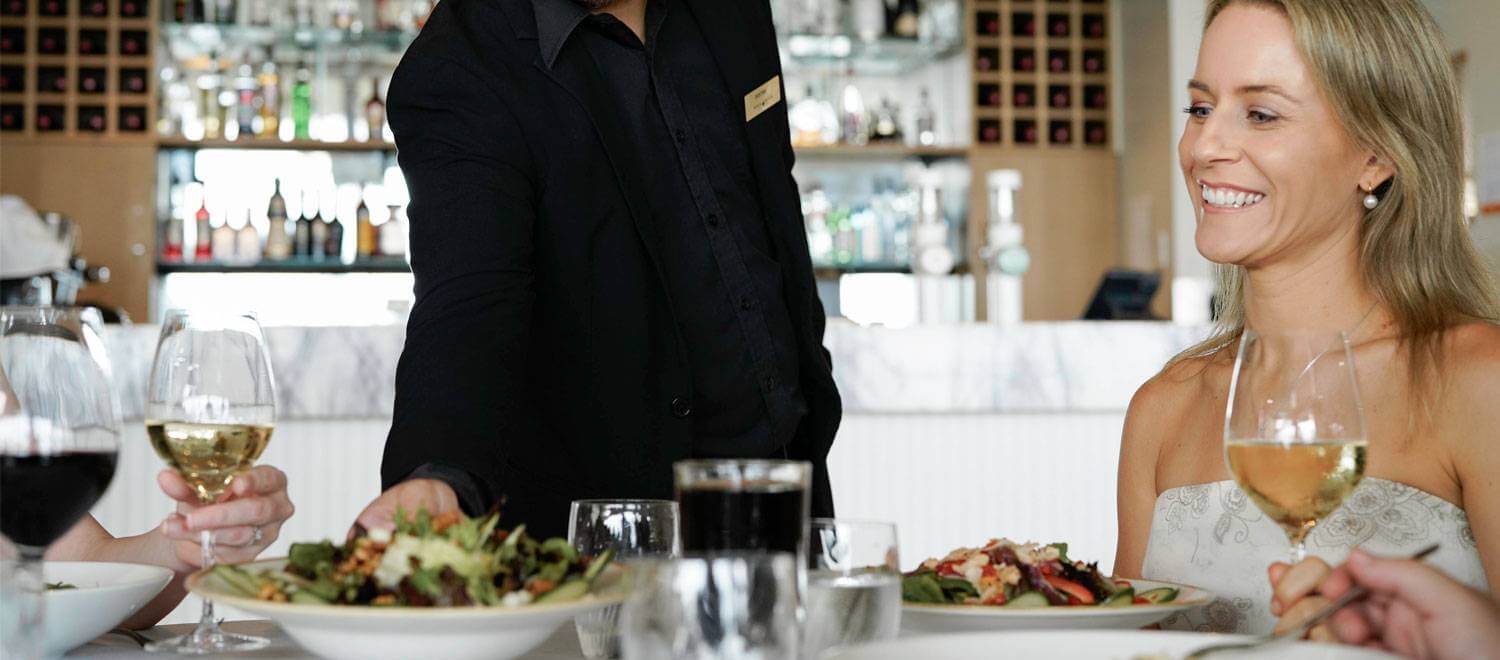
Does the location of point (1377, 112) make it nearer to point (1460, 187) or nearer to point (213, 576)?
point (1460, 187)

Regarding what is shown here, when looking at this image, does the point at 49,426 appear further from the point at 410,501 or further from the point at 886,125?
the point at 886,125

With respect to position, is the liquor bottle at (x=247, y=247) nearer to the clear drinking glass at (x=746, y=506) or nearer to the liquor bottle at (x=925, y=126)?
Answer: the liquor bottle at (x=925, y=126)

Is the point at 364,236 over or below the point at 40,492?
over

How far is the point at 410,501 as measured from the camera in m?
1.00

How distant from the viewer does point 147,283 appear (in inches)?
210

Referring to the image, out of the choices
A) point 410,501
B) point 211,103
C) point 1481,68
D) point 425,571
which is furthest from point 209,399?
point 211,103

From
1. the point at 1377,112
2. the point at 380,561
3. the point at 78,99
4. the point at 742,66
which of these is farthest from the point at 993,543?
the point at 78,99

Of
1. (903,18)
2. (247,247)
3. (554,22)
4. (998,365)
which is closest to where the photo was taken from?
(554,22)

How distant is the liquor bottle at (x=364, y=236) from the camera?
527 centimetres

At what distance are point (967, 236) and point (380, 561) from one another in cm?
510

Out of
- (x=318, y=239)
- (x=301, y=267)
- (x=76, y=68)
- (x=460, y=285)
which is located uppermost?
(x=76, y=68)

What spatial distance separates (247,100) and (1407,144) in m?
4.65

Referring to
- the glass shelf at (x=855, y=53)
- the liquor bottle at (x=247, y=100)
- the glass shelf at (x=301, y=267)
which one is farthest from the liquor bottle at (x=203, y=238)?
the glass shelf at (x=855, y=53)

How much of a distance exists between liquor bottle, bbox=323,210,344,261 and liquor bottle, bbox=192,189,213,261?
1.36 feet
